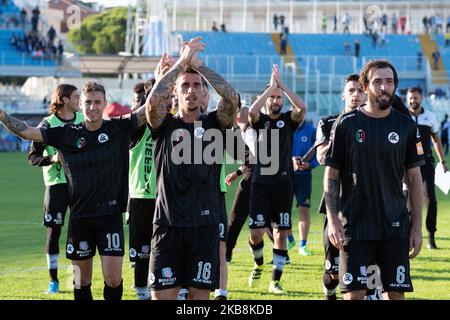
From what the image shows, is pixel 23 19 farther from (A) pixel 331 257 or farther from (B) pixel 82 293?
(A) pixel 331 257

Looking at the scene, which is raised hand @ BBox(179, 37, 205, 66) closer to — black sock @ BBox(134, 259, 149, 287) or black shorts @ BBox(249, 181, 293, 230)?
black sock @ BBox(134, 259, 149, 287)

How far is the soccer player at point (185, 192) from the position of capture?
734 centimetres

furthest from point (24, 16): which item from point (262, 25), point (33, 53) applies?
point (262, 25)

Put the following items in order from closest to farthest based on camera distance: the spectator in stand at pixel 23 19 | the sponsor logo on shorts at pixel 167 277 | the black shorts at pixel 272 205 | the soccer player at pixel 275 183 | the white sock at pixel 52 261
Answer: the sponsor logo on shorts at pixel 167 277 → the white sock at pixel 52 261 → the soccer player at pixel 275 183 → the black shorts at pixel 272 205 → the spectator in stand at pixel 23 19

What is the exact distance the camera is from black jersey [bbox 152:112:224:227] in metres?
7.37

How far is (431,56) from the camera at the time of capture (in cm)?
6612

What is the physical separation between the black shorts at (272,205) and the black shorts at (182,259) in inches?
144

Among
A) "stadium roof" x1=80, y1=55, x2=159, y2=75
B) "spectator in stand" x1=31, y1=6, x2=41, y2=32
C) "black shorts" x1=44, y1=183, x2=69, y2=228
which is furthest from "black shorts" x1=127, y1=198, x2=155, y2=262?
"spectator in stand" x1=31, y1=6, x2=41, y2=32

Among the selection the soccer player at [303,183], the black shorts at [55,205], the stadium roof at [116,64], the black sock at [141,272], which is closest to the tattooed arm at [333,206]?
the black sock at [141,272]

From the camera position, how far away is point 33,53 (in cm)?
5309

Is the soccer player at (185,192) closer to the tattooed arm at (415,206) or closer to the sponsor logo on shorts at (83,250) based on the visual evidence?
the sponsor logo on shorts at (83,250)

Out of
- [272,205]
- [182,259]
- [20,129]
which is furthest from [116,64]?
[182,259]

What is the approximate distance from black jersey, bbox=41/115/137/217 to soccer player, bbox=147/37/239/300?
2.80ft

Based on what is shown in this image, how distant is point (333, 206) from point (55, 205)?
3992 millimetres
